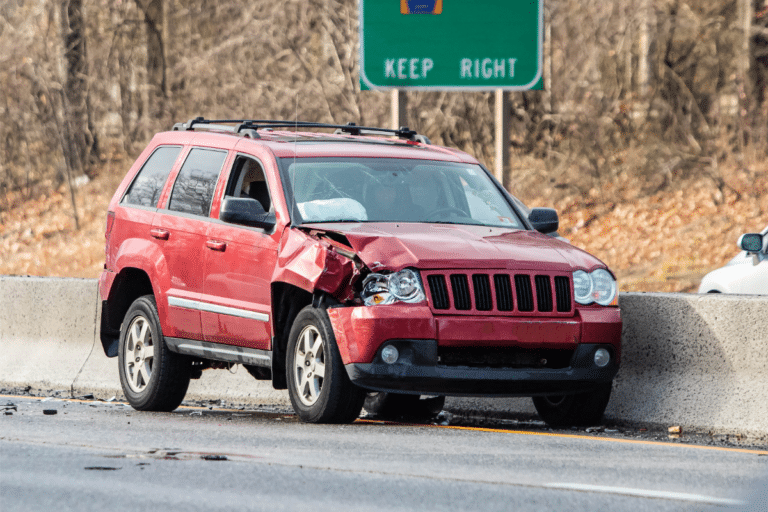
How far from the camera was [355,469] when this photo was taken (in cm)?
690

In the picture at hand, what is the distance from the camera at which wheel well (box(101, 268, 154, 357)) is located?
1103 centimetres

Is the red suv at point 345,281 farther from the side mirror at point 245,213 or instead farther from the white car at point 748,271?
the white car at point 748,271

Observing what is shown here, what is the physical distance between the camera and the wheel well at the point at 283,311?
9.16 meters

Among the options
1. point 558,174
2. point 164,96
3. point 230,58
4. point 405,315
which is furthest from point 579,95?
point 405,315

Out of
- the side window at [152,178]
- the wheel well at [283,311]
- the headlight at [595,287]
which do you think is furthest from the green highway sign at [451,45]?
the headlight at [595,287]

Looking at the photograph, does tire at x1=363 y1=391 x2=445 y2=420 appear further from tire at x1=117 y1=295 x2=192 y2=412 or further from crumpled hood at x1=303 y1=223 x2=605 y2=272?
crumpled hood at x1=303 y1=223 x2=605 y2=272

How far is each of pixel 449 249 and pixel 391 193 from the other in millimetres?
1188

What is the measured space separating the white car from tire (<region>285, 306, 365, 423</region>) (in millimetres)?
4330

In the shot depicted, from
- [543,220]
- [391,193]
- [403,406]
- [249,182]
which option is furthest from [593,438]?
[249,182]

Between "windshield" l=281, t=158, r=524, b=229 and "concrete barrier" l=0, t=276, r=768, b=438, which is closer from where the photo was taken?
"concrete barrier" l=0, t=276, r=768, b=438

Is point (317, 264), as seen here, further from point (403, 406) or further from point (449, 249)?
point (403, 406)

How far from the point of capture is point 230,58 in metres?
28.8

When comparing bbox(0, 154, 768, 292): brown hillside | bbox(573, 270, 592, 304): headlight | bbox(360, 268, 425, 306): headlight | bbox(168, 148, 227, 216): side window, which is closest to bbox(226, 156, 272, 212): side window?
bbox(168, 148, 227, 216): side window

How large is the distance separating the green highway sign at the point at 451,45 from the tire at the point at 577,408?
4869 millimetres
